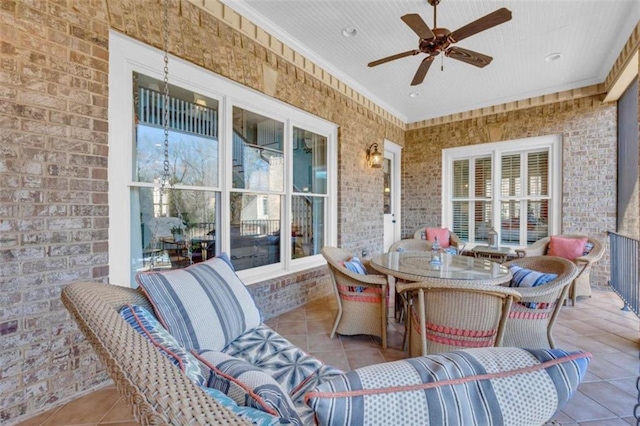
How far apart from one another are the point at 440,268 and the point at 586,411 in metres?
1.20

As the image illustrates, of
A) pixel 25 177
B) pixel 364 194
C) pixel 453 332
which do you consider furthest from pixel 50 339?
pixel 364 194

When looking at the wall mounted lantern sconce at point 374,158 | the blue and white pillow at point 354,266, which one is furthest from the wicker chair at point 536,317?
the wall mounted lantern sconce at point 374,158

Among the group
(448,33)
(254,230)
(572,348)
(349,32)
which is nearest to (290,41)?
(349,32)

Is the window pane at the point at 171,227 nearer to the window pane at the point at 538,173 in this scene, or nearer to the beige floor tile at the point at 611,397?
the beige floor tile at the point at 611,397

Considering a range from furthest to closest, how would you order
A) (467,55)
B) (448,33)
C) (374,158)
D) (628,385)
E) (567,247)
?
(374,158) < (567,247) < (467,55) < (448,33) < (628,385)

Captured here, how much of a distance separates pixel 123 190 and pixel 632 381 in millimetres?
3951

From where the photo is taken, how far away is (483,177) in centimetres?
559

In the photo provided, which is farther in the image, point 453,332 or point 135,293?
point 453,332

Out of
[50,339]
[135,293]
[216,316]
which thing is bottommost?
[50,339]

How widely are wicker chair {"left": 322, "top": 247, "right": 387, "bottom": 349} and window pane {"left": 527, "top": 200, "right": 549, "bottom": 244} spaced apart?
13.5 feet

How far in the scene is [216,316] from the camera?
4.83ft

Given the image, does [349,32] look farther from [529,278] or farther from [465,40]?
[529,278]

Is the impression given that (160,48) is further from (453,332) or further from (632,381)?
(632,381)

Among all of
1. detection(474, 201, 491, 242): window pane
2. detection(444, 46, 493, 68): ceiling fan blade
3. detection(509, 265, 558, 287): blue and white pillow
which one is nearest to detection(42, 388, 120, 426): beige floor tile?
detection(509, 265, 558, 287): blue and white pillow
